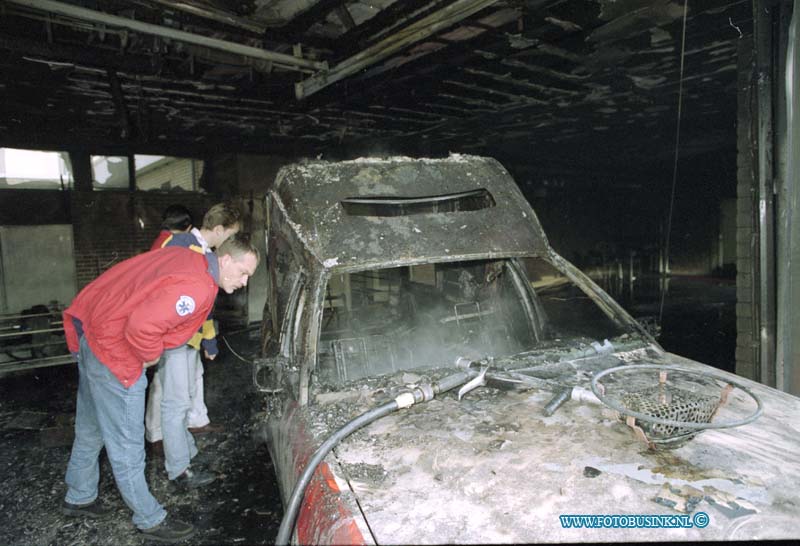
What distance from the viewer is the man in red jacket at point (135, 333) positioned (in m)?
2.47

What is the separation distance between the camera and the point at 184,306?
2494 millimetres

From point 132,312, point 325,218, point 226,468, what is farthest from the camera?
point 226,468

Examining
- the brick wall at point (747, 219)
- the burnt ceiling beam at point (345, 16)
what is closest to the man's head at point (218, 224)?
the burnt ceiling beam at point (345, 16)

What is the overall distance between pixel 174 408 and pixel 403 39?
137 inches

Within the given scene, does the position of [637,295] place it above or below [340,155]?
below

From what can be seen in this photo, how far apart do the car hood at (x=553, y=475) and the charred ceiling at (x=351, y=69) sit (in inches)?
119

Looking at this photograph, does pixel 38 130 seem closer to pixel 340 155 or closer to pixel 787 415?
pixel 340 155

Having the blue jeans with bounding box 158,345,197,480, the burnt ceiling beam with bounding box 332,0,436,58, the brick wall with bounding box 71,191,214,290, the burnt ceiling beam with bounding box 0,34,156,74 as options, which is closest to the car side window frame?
the blue jeans with bounding box 158,345,197,480

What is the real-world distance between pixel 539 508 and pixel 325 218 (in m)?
1.83

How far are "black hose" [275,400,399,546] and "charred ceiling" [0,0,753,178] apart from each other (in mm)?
2961

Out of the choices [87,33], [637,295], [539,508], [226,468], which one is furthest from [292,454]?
[637,295]

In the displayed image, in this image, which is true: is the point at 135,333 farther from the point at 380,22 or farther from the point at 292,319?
the point at 380,22

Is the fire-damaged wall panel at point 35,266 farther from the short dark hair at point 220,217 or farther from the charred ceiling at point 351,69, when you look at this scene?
the short dark hair at point 220,217

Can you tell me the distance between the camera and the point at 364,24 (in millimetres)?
4184
